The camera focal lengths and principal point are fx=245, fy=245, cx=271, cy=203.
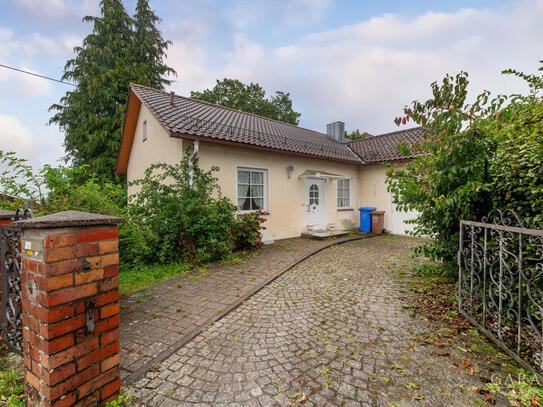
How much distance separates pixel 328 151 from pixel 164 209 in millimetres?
7624

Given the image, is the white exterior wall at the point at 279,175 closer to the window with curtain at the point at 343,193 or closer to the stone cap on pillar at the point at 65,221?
the window with curtain at the point at 343,193

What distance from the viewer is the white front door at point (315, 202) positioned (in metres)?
9.90

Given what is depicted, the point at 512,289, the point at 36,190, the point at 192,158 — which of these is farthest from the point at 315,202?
the point at 36,190

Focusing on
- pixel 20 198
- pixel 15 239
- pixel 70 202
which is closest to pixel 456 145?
pixel 15 239

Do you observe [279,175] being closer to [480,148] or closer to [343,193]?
[343,193]

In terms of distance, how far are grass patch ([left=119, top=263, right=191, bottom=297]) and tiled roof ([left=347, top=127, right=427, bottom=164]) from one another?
9.61 metres

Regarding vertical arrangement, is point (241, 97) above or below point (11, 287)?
above

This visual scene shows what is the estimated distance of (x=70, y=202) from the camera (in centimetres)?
399

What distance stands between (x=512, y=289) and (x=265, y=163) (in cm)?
694

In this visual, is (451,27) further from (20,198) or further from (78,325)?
(20,198)

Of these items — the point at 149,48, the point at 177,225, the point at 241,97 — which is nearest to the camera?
the point at 177,225

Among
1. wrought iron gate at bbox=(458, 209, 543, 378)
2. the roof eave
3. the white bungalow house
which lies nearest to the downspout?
the white bungalow house

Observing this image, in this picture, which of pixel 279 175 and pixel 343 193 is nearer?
pixel 279 175

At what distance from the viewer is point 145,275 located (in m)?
5.12
